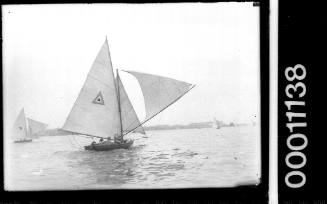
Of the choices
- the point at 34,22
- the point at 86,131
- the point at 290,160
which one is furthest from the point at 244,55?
the point at 34,22

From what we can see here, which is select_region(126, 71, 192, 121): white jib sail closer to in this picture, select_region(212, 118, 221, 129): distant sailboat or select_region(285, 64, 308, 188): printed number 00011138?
select_region(212, 118, 221, 129): distant sailboat

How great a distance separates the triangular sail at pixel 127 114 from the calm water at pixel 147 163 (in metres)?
0.04

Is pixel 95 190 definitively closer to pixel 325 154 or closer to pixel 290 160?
pixel 290 160

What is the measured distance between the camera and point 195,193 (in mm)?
1688

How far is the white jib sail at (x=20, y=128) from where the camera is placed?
5.45 feet

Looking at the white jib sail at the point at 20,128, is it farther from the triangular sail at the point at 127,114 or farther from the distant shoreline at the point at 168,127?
the triangular sail at the point at 127,114

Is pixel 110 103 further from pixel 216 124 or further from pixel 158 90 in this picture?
pixel 216 124

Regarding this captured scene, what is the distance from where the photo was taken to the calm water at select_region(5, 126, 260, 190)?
66.2 inches

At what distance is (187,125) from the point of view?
1.68 meters

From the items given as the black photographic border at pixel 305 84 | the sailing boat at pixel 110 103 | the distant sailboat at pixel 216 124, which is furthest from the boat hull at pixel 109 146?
the black photographic border at pixel 305 84

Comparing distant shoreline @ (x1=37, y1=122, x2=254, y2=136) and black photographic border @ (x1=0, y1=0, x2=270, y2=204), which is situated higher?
distant shoreline @ (x1=37, y1=122, x2=254, y2=136)

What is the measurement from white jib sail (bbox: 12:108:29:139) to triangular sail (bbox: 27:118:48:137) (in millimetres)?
19

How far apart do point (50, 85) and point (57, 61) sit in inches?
3.3

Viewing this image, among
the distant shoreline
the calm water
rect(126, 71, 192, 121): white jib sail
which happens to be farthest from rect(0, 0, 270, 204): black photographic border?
rect(126, 71, 192, 121): white jib sail
